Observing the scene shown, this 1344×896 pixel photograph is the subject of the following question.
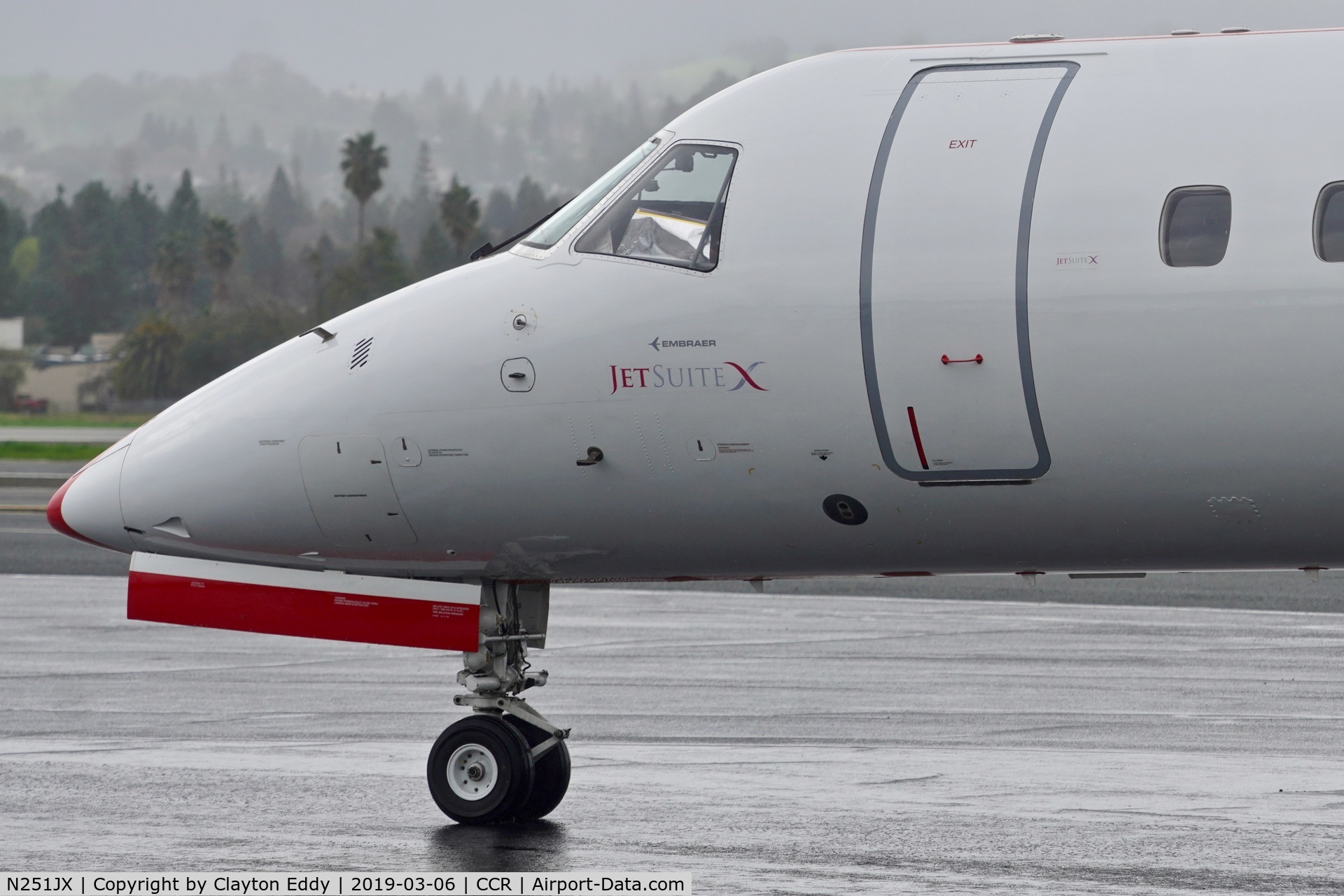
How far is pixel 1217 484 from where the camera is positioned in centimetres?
670

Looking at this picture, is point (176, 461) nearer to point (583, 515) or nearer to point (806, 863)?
point (583, 515)

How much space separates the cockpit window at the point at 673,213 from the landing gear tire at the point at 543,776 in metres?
2.43

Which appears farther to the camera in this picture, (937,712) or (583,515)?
(937,712)

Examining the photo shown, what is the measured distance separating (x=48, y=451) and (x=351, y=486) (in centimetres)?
4333

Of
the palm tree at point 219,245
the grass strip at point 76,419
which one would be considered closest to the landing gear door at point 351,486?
the grass strip at point 76,419

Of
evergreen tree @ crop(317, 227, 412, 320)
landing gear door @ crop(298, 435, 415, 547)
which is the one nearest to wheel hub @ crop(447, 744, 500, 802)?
landing gear door @ crop(298, 435, 415, 547)

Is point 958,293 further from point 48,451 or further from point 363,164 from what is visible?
point 363,164

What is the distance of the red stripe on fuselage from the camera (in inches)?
318

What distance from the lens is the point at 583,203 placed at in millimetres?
7734

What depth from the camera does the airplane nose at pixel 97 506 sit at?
795 centimetres

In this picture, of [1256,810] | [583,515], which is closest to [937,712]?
[1256,810]

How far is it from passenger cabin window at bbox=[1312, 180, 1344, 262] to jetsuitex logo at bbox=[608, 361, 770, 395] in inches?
85.8

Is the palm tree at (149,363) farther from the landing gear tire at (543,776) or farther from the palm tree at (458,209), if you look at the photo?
the landing gear tire at (543,776)

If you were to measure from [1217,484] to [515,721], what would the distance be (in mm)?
3580
